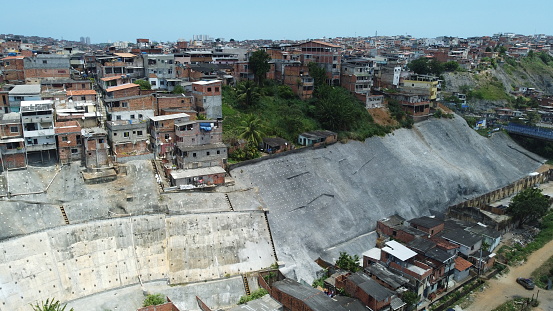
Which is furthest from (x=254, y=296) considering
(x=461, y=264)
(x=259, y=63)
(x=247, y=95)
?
(x=259, y=63)

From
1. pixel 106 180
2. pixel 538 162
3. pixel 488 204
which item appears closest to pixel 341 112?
pixel 488 204

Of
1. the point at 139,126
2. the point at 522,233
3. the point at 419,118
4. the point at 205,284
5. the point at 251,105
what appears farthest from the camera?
the point at 419,118

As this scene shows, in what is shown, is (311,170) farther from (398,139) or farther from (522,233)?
(522,233)

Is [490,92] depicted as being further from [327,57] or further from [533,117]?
[327,57]

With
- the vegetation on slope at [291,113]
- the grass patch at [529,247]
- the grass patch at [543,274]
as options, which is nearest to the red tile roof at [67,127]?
the vegetation on slope at [291,113]

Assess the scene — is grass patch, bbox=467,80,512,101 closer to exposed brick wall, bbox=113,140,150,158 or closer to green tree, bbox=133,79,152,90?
green tree, bbox=133,79,152,90

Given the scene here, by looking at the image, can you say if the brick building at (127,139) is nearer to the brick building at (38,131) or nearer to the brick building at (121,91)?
the brick building at (121,91)

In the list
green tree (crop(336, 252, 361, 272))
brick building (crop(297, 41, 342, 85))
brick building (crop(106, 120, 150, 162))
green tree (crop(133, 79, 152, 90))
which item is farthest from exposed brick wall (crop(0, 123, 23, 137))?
brick building (crop(297, 41, 342, 85))
